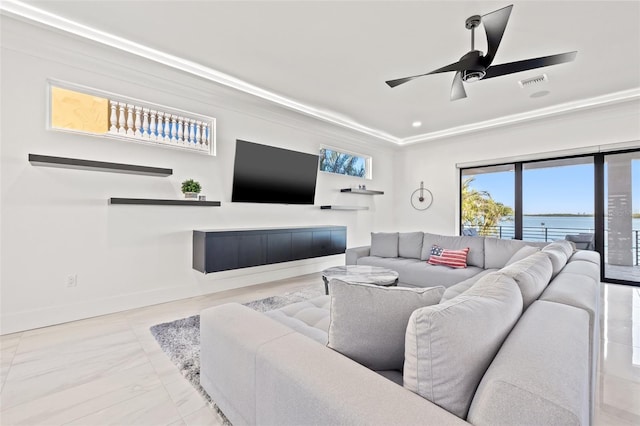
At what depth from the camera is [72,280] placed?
2895 mm

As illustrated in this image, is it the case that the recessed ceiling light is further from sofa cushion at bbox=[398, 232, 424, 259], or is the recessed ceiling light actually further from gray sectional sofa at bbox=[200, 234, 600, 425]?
gray sectional sofa at bbox=[200, 234, 600, 425]

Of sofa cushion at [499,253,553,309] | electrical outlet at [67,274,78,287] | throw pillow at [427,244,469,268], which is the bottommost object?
electrical outlet at [67,274,78,287]

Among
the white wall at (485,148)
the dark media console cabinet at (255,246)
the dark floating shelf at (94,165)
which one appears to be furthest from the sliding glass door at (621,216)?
the dark floating shelf at (94,165)

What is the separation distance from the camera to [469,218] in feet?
19.7

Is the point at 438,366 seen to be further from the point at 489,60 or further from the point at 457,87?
the point at 457,87

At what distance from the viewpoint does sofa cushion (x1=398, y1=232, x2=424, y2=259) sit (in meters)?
4.35

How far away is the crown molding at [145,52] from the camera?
238 centimetres

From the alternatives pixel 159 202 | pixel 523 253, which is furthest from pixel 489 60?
pixel 159 202

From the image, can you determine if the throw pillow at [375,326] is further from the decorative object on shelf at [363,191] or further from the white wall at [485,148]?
the white wall at [485,148]

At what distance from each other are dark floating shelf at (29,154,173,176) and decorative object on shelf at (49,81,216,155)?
376 mm

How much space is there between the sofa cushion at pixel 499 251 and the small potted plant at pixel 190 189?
A: 3687 millimetres

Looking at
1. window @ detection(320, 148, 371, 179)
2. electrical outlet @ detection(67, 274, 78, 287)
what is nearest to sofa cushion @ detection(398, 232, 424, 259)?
window @ detection(320, 148, 371, 179)

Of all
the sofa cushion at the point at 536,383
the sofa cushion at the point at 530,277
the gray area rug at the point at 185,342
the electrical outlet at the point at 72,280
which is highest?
the sofa cushion at the point at 530,277

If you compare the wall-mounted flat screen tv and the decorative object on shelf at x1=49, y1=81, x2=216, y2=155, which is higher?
the decorative object on shelf at x1=49, y1=81, x2=216, y2=155
